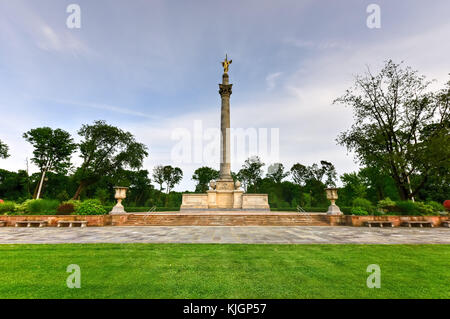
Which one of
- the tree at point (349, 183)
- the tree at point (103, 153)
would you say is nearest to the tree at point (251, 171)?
the tree at point (349, 183)

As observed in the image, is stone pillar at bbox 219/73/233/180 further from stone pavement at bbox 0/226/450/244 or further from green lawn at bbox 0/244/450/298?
green lawn at bbox 0/244/450/298

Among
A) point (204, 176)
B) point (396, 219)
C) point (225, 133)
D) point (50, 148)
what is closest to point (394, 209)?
point (396, 219)

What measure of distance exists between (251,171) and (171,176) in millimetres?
28315

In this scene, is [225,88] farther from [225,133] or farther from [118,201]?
[118,201]

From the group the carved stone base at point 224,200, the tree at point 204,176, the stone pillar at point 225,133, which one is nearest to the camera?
the carved stone base at point 224,200

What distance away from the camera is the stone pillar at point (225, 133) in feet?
92.4

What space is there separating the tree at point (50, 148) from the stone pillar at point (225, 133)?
29.3m

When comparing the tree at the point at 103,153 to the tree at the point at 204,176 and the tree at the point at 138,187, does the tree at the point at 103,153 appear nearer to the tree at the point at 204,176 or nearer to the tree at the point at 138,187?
the tree at the point at 138,187

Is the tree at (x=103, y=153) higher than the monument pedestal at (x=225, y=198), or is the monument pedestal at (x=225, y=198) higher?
the tree at (x=103, y=153)

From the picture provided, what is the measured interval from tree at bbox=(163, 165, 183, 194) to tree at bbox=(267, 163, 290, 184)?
Answer: 31.3 meters

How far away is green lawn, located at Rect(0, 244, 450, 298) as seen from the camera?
12.1 feet

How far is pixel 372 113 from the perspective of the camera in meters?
22.7
